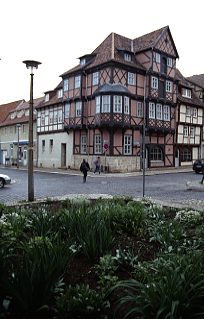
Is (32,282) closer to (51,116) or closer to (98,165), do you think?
(98,165)

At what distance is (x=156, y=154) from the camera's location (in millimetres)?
37062

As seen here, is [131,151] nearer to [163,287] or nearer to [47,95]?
[47,95]

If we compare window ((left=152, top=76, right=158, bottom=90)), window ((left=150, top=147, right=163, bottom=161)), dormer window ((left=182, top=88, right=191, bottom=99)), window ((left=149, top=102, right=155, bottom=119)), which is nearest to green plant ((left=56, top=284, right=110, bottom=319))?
window ((left=149, top=102, right=155, bottom=119))

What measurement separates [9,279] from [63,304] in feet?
1.86

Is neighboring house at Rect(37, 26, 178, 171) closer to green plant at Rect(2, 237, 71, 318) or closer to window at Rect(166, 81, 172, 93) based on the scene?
window at Rect(166, 81, 172, 93)

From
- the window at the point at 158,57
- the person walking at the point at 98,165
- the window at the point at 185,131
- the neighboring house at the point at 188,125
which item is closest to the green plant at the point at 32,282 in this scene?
the person walking at the point at 98,165

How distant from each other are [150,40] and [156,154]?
11.9m

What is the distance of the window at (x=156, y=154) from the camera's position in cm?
3650

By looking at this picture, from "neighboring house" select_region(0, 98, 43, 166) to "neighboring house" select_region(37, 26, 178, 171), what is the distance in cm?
823

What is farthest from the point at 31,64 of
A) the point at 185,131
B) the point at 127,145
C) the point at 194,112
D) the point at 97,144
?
the point at 194,112

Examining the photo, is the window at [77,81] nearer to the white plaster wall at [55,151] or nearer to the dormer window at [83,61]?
the dormer window at [83,61]

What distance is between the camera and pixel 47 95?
141 feet

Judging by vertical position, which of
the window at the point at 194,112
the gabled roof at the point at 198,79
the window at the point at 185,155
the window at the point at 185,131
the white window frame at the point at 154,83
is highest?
the gabled roof at the point at 198,79

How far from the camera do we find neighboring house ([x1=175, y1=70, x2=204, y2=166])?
39594mm
